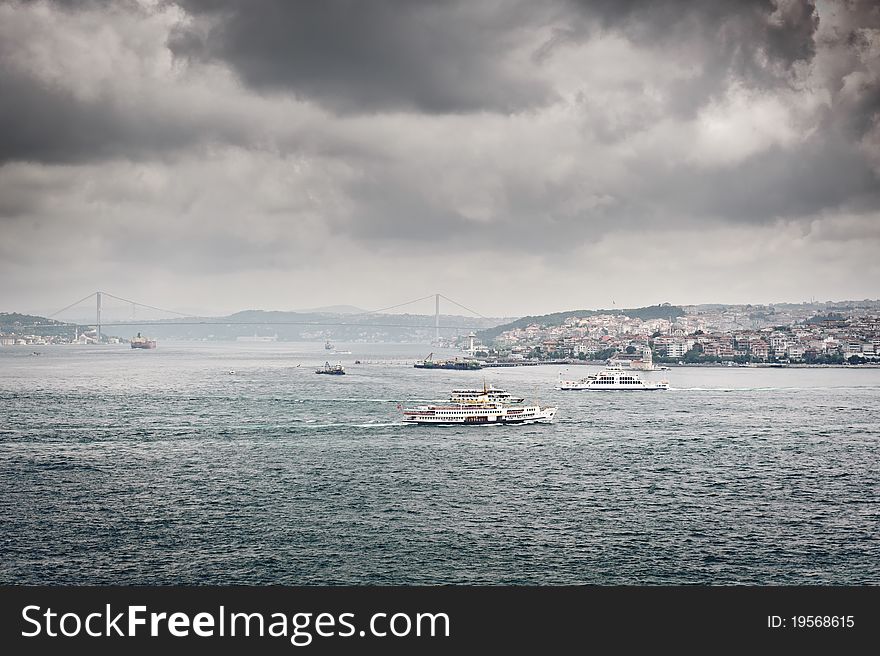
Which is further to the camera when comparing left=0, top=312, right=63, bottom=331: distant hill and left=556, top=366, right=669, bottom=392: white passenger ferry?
left=0, top=312, right=63, bottom=331: distant hill

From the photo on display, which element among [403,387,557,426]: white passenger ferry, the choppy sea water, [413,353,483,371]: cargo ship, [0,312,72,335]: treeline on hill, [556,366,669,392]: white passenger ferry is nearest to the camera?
the choppy sea water

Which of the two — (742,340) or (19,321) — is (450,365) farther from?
(19,321)

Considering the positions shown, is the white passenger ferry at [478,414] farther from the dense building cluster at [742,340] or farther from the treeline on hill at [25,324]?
the treeline on hill at [25,324]

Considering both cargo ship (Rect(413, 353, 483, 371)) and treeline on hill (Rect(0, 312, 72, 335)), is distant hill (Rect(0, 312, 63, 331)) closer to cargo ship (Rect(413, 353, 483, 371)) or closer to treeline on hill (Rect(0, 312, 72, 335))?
treeline on hill (Rect(0, 312, 72, 335))

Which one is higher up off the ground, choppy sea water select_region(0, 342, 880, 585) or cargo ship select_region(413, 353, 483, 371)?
cargo ship select_region(413, 353, 483, 371)

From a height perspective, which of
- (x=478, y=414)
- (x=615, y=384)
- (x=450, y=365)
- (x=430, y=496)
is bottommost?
(x=430, y=496)

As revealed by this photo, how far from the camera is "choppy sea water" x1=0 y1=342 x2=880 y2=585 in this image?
5.99m

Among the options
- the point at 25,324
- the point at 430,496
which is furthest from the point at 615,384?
the point at 25,324

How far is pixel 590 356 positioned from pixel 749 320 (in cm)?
1714

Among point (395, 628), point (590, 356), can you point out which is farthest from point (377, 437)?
point (590, 356)

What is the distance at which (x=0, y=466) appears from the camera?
9.88 metres

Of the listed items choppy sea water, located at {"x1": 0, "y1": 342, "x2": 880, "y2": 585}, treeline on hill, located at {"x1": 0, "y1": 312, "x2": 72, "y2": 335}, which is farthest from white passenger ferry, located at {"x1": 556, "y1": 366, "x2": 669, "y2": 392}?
treeline on hill, located at {"x1": 0, "y1": 312, "x2": 72, "y2": 335}

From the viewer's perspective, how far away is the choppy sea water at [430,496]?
599cm

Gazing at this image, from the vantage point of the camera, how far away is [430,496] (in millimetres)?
8352
